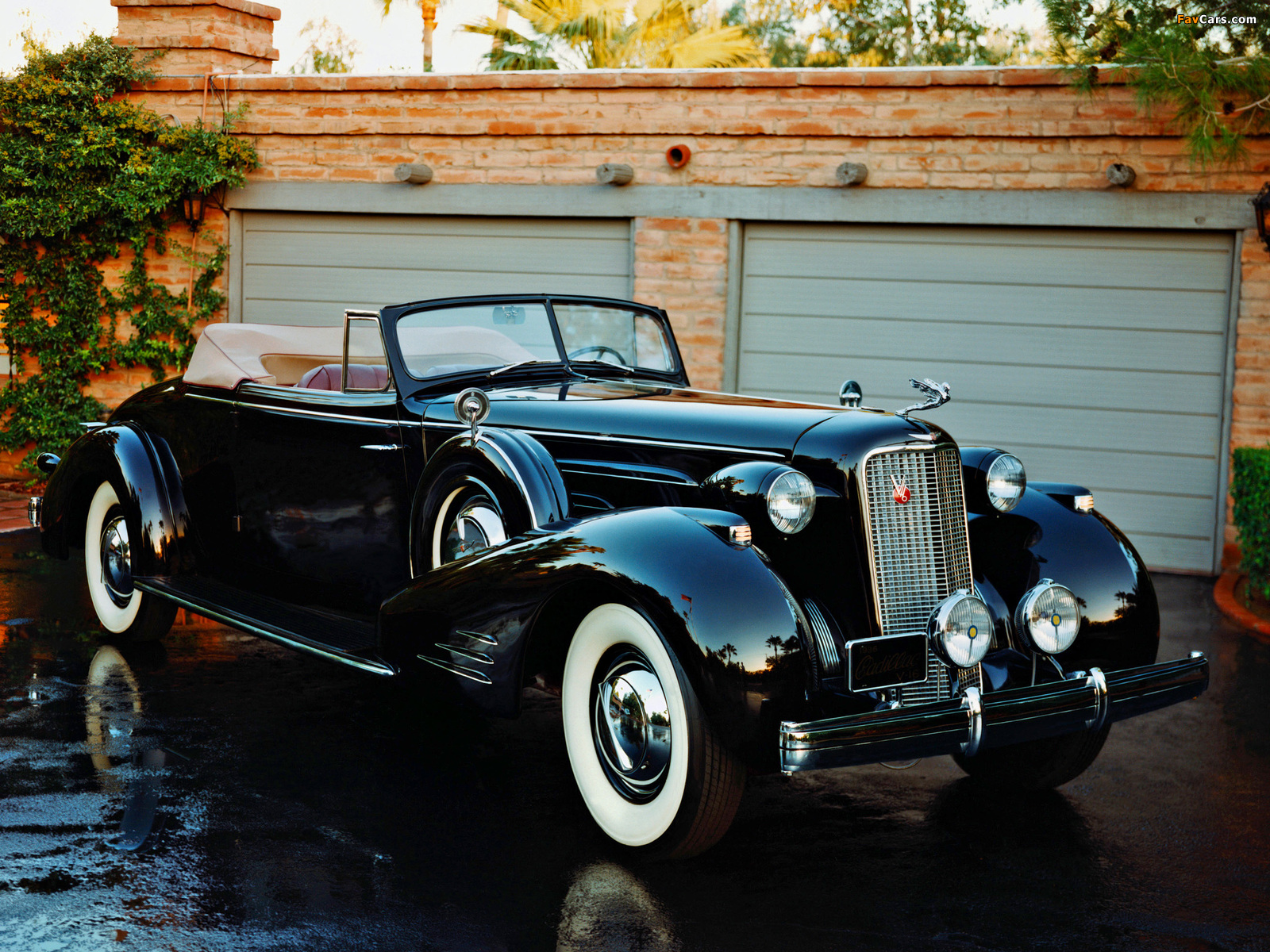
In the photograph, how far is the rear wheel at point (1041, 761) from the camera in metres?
4.05

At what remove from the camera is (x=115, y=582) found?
5.87m

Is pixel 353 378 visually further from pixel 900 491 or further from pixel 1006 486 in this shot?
pixel 1006 486

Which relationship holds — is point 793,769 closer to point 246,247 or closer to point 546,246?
point 546,246

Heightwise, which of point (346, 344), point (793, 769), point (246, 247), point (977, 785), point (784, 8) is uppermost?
point (784, 8)

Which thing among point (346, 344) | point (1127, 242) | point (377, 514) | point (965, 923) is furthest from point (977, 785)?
point (1127, 242)

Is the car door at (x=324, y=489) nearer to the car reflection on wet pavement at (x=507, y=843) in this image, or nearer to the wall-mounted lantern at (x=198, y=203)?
the car reflection on wet pavement at (x=507, y=843)

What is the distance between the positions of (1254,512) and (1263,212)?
7.48ft

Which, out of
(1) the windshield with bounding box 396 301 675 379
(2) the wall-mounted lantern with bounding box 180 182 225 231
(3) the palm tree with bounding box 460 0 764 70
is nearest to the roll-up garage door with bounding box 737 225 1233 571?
(1) the windshield with bounding box 396 301 675 379

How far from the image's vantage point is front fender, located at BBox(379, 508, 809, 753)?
317 cm

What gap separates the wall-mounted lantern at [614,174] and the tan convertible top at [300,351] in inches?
147

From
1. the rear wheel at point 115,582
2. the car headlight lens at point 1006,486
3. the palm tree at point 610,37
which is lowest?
the rear wheel at point 115,582

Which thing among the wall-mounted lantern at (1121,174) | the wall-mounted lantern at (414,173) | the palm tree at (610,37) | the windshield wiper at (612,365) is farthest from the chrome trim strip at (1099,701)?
the palm tree at (610,37)

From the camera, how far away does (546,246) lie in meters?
9.99

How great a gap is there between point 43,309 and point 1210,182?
9.38 metres
